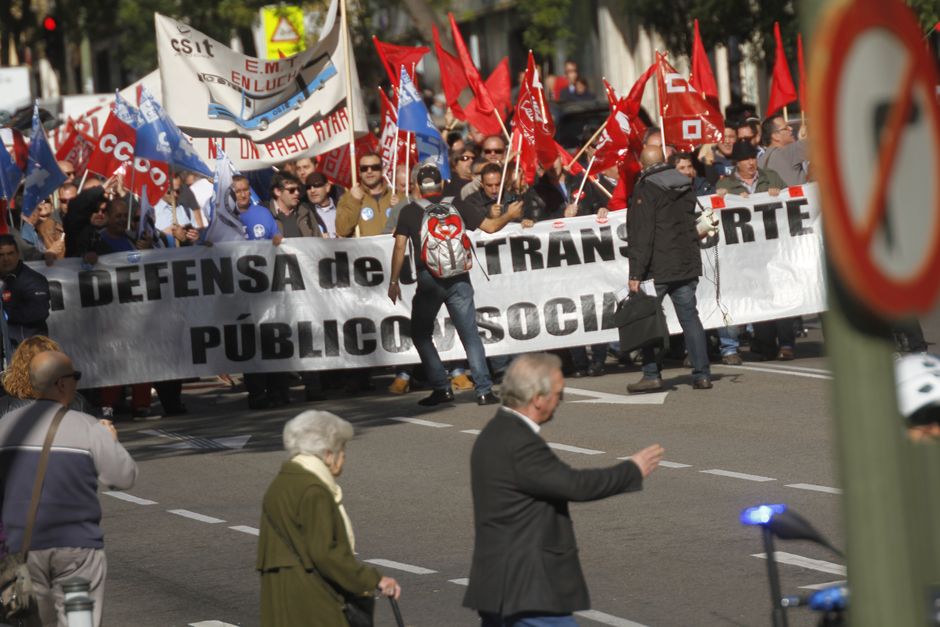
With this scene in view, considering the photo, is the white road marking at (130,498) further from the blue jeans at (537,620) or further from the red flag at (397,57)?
the red flag at (397,57)

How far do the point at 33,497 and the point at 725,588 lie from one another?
3.32m

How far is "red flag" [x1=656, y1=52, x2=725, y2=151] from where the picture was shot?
60.3 ft

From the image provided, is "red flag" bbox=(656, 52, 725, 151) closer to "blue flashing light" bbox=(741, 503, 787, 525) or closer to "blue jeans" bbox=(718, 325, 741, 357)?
"blue jeans" bbox=(718, 325, 741, 357)

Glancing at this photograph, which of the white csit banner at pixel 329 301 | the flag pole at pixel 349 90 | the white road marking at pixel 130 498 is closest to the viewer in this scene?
the white road marking at pixel 130 498

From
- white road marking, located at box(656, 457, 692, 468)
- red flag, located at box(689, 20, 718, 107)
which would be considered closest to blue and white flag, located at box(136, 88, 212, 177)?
red flag, located at box(689, 20, 718, 107)

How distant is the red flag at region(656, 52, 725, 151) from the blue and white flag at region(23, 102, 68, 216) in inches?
234

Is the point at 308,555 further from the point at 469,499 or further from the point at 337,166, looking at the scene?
the point at 337,166

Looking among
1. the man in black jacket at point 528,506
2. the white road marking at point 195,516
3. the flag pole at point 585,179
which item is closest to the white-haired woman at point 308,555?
the man in black jacket at point 528,506

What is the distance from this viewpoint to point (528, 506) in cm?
628

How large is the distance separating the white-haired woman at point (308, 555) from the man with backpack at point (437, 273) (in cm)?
864

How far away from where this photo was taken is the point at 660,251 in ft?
50.2

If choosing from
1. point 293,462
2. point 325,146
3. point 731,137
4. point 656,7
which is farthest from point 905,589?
point 656,7

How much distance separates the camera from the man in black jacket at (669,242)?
50.0 ft

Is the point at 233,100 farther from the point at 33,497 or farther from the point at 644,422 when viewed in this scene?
the point at 33,497
